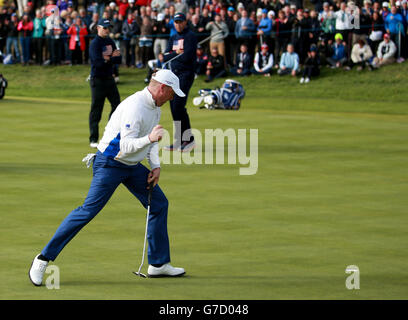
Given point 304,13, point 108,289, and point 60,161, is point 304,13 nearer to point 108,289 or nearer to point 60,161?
point 60,161

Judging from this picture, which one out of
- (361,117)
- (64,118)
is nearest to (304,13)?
(361,117)

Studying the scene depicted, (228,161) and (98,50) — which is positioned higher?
(98,50)

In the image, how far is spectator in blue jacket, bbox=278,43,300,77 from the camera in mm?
31328

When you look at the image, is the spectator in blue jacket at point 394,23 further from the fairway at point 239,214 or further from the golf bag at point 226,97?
the golf bag at point 226,97

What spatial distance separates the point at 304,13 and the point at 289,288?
2452 centimetres

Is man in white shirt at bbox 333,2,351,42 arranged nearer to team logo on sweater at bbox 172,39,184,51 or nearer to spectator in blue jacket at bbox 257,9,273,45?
spectator in blue jacket at bbox 257,9,273,45

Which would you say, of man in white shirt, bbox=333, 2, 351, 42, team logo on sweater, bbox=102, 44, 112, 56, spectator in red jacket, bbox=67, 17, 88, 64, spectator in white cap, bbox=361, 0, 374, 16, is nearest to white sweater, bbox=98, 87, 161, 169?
team logo on sweater, bbox=102, 44, 112, 56

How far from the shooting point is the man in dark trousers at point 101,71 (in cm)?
1725

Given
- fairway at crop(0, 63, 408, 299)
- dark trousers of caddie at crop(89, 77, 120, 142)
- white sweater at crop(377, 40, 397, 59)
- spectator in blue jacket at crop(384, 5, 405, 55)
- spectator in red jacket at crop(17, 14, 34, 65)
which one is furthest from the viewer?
spectator in red jacket at crop(17, 14, 34, 65)

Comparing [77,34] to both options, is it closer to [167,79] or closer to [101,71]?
[101,71]

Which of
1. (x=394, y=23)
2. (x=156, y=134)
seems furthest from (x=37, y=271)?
(x=394, y=23)

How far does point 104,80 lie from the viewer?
17.5 m

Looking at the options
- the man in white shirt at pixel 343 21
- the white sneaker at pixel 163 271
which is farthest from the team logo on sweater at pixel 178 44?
the man in white shirt at pixel 343 21

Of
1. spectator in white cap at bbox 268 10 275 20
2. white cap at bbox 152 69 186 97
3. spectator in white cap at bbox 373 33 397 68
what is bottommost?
spectator in white cap at bbox 373 33 397 68
